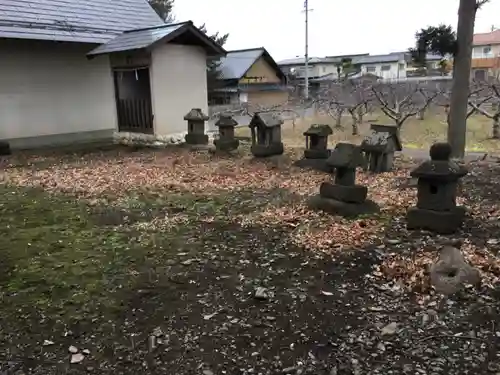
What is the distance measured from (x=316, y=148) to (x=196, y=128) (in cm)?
355

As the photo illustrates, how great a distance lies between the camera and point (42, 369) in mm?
2242

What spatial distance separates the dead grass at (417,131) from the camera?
12566mm

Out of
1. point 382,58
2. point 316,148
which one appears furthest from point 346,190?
point 382,58

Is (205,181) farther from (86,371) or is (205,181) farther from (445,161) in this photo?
(86,371)

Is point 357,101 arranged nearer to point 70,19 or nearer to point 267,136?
point 267,136

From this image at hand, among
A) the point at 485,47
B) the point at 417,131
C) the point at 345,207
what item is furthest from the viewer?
the point at 485,47

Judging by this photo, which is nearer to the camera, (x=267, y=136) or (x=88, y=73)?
(x=267, y=136)

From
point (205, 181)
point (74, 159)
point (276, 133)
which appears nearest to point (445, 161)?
point (205, 181)

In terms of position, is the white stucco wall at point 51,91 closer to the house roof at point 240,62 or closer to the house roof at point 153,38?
the house roof at point 153,38

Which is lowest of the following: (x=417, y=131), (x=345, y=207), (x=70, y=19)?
(x=417, y=131)

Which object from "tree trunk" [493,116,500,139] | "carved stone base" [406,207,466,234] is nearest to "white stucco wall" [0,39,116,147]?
"carved stone base" [406,207,466,234]

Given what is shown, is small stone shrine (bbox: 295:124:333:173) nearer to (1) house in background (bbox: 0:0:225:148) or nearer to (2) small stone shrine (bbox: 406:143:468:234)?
(2) small stone shrine (bbox: 406:143:468:234)

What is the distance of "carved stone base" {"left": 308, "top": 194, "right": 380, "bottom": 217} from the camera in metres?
4.41

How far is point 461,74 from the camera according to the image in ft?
21.7
